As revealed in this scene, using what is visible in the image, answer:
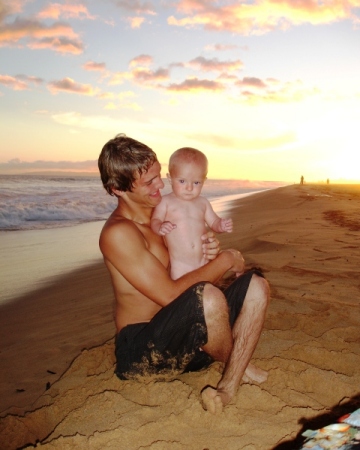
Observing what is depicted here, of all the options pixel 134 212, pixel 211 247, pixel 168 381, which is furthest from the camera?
pixel 211 247

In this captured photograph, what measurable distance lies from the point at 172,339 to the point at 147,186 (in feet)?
3.59

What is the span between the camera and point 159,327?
2408mm

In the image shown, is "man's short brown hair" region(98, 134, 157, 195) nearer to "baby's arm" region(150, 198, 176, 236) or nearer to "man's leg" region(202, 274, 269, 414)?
"baby's arm" region(150, 198, 176, 236)

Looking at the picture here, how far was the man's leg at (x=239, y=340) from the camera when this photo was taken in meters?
2.34

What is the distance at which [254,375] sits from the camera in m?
2.71

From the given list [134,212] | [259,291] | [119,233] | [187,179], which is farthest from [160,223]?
[259,291]

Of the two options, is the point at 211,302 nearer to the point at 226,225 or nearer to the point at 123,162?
the point at 123,162

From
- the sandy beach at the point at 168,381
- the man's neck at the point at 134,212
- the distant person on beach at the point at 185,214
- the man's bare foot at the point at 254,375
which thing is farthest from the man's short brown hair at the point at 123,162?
the man's bare foot at the point at 254,375

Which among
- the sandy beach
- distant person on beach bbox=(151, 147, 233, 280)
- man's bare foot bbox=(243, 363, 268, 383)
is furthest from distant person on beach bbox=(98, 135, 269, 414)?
distant person on beach bbox=(151, 147, 233, 280)

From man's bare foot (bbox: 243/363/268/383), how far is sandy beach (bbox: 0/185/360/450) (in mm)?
50

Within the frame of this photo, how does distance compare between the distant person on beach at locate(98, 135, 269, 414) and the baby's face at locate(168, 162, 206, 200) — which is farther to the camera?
the baby's face at locate(168, 162, 206, 200)

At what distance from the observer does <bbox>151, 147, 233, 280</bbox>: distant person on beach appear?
3.43 m

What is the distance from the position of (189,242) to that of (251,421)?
1.58 meters

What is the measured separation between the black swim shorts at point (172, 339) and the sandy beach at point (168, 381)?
151 mm
